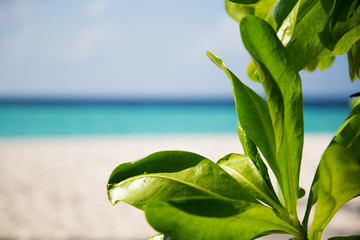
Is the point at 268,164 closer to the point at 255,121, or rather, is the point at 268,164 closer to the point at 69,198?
the point at 255,121

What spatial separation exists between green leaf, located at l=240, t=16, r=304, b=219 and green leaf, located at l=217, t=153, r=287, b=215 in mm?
22

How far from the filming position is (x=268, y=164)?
38 cm

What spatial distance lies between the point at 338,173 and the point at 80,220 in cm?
350

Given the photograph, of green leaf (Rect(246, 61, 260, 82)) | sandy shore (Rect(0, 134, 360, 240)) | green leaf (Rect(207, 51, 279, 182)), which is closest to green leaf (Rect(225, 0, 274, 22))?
green leaf (Rect(246, 61, 260, 82))

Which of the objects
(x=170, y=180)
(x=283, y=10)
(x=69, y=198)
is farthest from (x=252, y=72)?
(x=69, y=198)

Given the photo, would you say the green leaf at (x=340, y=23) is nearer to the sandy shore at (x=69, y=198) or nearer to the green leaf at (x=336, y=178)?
the green leaf at (x=336, y=178)

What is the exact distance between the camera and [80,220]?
346cm

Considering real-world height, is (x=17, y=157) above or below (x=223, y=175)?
above

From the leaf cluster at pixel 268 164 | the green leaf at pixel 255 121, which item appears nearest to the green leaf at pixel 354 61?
the leaf cluster at pixel 268 164

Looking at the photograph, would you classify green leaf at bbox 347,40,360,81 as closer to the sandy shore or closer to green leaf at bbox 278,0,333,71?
green leaf at bbox 278,0,333,71

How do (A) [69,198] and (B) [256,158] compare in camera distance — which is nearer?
(B) [256,158]

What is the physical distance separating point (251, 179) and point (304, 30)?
191 millimetres

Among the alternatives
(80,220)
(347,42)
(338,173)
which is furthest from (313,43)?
(80,220)

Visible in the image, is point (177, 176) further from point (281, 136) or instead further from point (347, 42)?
point (347, 42)
